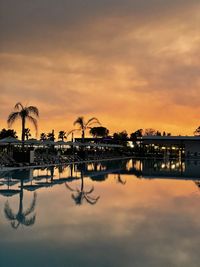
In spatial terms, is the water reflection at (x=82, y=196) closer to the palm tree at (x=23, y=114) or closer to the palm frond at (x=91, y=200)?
the palm frond at (x=91, y=200)

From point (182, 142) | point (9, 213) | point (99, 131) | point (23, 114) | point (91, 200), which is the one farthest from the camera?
point (99, 131)

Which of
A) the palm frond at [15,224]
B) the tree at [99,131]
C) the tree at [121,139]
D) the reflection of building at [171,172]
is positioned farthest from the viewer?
the tree at [99,131]

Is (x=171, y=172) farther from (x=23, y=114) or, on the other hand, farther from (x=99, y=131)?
(x=99, y=131)

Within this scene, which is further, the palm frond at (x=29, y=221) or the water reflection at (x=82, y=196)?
the water reflection at (x=82, y=196)

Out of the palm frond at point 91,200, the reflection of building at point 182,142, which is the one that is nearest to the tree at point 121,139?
the reflection of building at point 182,142

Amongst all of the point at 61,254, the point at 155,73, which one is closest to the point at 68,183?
the point at 61,254

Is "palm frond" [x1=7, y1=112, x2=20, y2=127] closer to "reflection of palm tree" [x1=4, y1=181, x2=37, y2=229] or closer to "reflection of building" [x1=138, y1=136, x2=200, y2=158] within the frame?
"reflection of palm tree" [x1=4, y1=181, x2=37, y2=229]

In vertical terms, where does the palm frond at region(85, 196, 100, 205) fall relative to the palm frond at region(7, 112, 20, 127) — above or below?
below

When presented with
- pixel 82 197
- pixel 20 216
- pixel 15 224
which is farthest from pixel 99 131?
pixel 15 224

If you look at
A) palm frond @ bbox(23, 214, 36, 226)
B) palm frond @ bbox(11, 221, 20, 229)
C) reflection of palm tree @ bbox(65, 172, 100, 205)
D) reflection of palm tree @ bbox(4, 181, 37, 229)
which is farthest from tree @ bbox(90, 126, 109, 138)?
palm frond @ bbox(11, 221, 20, 229)

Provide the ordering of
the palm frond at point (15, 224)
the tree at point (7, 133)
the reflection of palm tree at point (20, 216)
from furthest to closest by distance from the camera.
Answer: the tree at point (7, 133)
the reflection of palm tree at point (20, 216)
the palm frond at point (15, 224)

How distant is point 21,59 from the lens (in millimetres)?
20266

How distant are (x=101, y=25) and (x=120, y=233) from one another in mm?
12388

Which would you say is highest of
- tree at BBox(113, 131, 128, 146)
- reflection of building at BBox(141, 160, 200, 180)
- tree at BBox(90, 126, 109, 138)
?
tree at BBox(90, 126, 109, 138)
